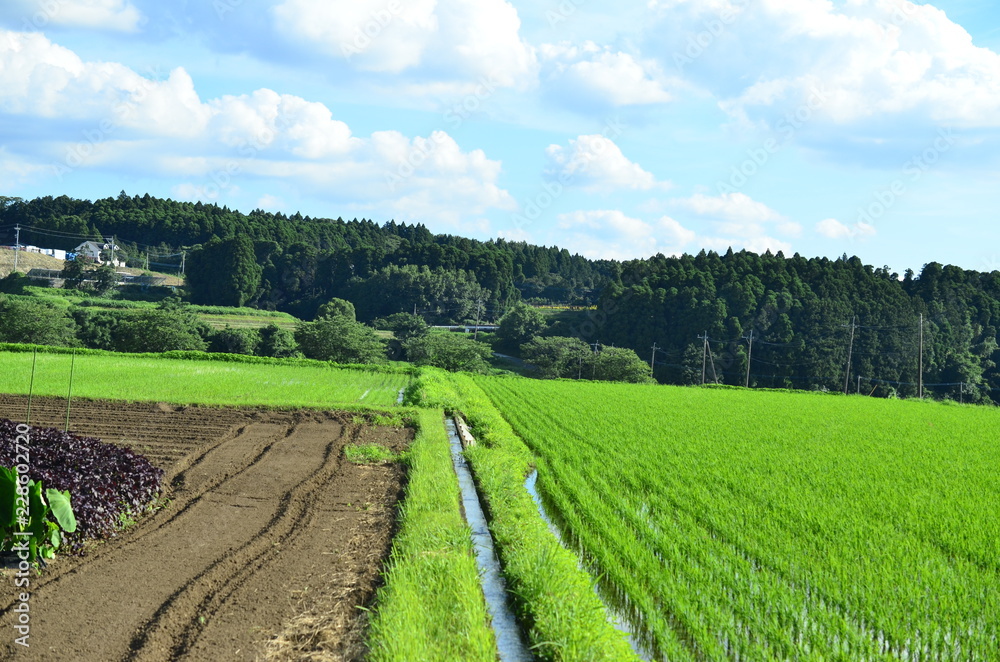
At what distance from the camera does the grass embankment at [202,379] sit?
22.0 metres

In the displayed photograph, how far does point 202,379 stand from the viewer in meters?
27.6

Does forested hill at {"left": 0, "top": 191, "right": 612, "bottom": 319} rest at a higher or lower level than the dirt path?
higher

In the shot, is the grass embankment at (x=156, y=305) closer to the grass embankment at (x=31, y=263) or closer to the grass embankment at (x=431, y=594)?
the grass embankment at (x=31, y=263)

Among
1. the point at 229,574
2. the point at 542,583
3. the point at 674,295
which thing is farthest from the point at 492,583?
the point at 674,295

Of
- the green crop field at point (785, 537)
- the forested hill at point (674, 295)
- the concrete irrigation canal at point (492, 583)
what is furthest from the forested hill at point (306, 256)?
the concrete irrigation canal at point (492, 583)

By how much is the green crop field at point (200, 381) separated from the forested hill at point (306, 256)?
44.2 meters

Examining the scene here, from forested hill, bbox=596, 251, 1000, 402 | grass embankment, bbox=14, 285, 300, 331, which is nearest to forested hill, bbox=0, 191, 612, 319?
grass embankment, bbox=14, 285, 300, 331

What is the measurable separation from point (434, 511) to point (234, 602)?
3068 millimetres

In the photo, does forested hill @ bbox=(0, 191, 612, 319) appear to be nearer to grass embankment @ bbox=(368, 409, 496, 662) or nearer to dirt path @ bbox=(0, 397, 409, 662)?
dirt path @ bbox=(0, 397, 409, 662)

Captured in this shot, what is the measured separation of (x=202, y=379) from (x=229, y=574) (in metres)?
22.5

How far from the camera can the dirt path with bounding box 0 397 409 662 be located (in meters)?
5.28

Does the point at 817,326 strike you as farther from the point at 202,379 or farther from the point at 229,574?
the point at 229,574

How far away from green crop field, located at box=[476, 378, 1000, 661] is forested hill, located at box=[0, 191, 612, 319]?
68441mm

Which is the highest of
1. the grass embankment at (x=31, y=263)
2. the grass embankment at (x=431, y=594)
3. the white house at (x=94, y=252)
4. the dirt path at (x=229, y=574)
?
the white house at (x=94, y=252)
